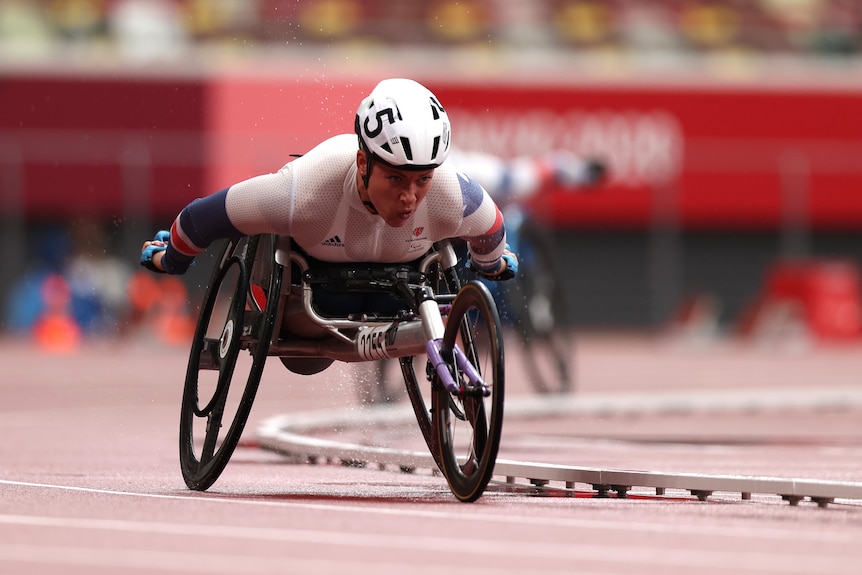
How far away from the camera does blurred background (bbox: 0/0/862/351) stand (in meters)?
26.0

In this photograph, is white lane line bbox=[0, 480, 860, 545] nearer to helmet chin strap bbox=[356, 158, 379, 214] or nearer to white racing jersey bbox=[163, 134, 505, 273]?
white racing jersey bbox=[163, 134, 505, 273]

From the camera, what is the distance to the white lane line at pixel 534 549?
5781mm

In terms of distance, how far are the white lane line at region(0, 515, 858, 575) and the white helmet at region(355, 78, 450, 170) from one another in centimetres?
160

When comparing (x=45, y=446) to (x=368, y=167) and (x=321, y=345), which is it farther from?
(x=368, y=167)

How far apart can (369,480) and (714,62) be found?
2056cm

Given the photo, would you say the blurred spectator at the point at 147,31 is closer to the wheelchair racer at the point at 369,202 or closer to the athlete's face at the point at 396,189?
the wheelchair racer at the point at 369,202

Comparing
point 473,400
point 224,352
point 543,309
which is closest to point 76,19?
point 543,309

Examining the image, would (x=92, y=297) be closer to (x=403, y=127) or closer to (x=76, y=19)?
(x=76, y=19)

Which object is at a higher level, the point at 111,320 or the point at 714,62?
the point at 714,62

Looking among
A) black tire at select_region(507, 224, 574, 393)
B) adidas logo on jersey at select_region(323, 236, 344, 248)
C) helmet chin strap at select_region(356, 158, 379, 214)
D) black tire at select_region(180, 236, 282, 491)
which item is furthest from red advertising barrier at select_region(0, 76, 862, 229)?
helmet chin strap at select_region(356, 158, 379, 214)

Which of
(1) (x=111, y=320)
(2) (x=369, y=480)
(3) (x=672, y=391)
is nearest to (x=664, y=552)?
(2) (x=369, y=480)

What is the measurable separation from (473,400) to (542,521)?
82 cm

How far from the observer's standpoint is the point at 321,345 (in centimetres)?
841

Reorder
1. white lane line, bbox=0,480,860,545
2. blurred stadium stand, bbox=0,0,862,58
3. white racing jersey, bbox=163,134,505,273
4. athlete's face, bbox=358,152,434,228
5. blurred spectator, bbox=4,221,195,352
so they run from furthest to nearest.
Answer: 1. blurred stadium stand, bbox=0,0,862,58
2. blurred spectator, bbox=4,221,195,352
3. white racing jersey, bbox=163,134,505,273
4. athlete's face, bbox=358,152,434,228
5. white lane line, bbox=0,480,860,545
